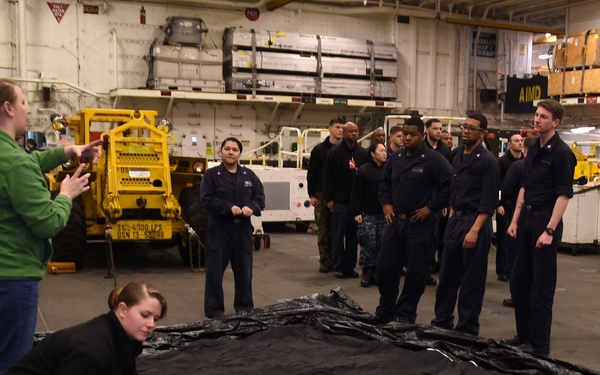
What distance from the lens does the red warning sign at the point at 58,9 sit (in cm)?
1531

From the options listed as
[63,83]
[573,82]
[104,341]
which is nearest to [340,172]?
[104,341]

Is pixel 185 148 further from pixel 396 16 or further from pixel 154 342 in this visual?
pixel 154 342

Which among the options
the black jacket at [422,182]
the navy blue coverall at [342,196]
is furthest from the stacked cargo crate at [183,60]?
the black jacket at [422,182]

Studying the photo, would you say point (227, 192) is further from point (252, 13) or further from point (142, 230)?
point (252, 13)

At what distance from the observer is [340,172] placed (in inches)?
323

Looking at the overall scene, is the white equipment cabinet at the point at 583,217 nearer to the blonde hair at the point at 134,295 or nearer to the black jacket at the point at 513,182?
the black jacket at the point at 513,182

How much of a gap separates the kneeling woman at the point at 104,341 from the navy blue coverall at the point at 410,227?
10.5 ft

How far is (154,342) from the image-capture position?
16.5 ft

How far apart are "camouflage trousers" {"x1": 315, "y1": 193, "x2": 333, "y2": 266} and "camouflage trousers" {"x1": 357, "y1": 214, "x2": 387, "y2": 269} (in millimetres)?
895

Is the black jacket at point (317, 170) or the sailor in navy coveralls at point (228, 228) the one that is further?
the black jacket at point (317, 170)

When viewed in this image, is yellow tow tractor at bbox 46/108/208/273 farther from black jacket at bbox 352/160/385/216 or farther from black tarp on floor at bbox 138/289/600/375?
black tarp on floor at bbox 138/289/600/375

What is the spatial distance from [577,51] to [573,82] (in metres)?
0.72

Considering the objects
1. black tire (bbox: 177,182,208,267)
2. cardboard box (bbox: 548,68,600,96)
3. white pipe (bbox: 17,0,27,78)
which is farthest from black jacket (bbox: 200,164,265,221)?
cardboard box (bbox: 548,68,600,96)

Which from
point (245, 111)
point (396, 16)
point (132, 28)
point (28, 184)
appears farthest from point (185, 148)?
point (28, 184)
